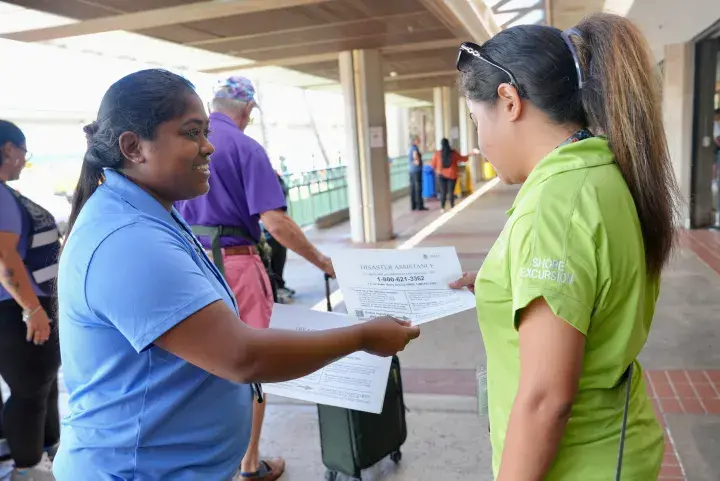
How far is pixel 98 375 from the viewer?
1.20 meters

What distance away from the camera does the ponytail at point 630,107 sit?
1.02 meters

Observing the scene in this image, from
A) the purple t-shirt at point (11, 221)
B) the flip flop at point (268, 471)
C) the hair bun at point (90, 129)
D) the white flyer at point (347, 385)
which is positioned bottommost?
the flip flop at point (268, 471)

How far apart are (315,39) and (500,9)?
21.3 ft

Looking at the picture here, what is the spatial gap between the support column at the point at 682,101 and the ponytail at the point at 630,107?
28.0ft

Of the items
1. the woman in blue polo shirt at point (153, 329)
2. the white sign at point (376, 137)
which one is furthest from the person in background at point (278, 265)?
the woman in blue polo shirt at point (153, 329)

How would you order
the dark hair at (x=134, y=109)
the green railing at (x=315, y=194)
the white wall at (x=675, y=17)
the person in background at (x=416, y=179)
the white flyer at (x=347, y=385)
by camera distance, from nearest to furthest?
the dark hair at (x=134, y=109), the white flyer at (x=347, y=385), the white wall at (x=675, y=17), the green railing at (x=315, y=194), the person in background at (x=416, y=179)

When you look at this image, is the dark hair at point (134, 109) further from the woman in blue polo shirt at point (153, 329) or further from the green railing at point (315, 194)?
the green railing at point (315, 194)

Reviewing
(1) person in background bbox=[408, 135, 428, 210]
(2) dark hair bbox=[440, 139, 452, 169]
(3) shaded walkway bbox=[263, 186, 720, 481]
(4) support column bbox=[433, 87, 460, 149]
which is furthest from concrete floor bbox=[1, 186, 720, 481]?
(4) support column bbox=[433, 87, 460, 149]

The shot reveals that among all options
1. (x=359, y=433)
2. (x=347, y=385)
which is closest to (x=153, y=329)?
(x=347, y=385)

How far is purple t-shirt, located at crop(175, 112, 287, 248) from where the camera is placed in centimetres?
266

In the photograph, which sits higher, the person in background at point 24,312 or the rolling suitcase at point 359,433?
the person in background at point 24,312

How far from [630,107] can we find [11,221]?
272 cm

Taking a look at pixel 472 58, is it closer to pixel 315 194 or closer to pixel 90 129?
pixel 90 129

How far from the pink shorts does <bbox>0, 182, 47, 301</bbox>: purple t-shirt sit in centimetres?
100
